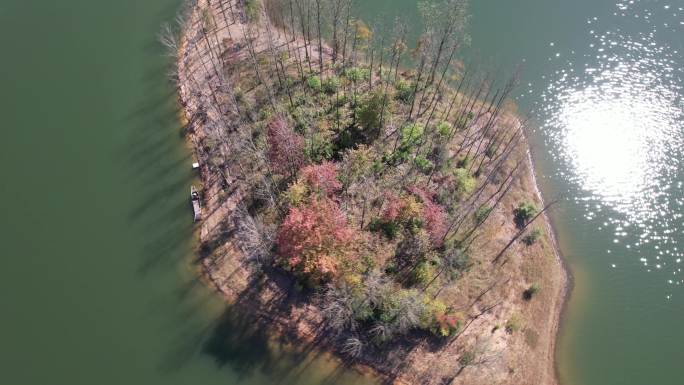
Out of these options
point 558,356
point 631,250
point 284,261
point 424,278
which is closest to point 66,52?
point 284,261

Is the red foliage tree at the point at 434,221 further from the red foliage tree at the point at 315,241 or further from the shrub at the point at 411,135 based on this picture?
the red foliage tree at the point at 315,241

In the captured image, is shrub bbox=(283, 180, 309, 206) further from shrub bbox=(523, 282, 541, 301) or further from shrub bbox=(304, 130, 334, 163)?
shrub bbox=(523, 282, 541, 301)

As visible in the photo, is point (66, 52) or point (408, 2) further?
point (408, 2)

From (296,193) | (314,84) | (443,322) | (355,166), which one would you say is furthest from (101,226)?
(443,322)

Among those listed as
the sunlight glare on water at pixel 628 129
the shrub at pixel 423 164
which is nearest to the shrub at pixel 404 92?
the shrub at pixel 423 164

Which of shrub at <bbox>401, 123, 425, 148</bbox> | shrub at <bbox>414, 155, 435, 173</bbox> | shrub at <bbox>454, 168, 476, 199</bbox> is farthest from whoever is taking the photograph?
shrub at <bbox>401, 123, 425, 148</bbox>

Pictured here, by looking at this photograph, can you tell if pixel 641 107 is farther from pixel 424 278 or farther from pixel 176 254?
pixel 176 254

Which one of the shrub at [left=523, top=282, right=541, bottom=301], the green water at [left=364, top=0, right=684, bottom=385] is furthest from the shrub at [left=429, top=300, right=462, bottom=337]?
the green water at [left=364, top=0, right=684, bottom=385]
